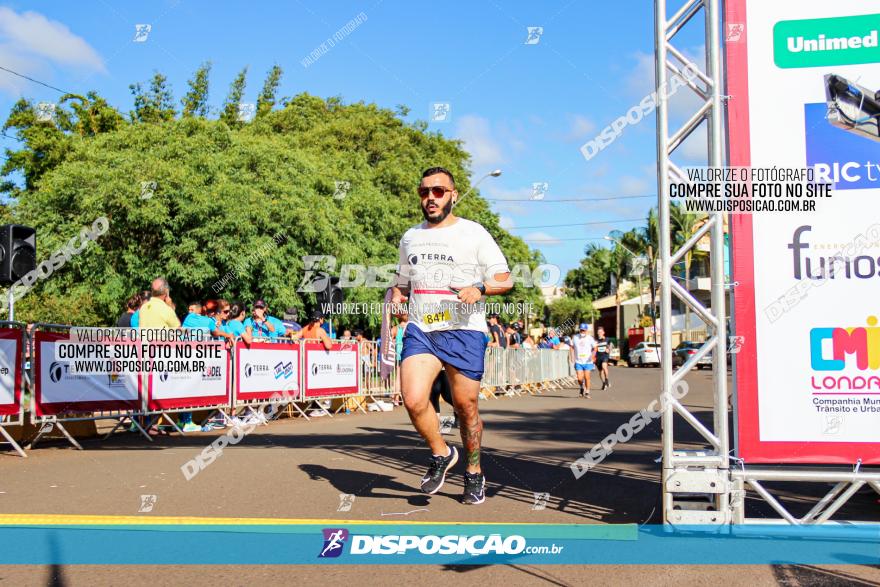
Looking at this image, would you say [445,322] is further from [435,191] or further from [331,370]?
[331,370]

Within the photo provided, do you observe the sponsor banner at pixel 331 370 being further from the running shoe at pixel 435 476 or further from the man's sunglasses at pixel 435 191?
the man's sunglasses at pixel 435 191

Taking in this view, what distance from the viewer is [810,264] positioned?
4.66m

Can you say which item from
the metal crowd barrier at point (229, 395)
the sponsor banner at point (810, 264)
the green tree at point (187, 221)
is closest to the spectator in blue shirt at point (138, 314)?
the metal crowd barrier at point (229, 395)

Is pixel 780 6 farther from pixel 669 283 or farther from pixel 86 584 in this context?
pixel 86 584

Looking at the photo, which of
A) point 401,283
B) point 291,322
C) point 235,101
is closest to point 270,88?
point 235,101

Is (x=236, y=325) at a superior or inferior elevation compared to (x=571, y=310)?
inferior

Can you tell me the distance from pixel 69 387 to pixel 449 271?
614 cm

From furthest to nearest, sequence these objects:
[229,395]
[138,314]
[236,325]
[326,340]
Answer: [326,340]
[236,325]
[229,395]
[138,314]

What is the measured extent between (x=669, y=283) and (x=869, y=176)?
1203mm

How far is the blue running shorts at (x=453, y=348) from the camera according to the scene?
5.77 metres

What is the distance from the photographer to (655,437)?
34.8 feet

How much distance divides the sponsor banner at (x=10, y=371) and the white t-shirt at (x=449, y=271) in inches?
214

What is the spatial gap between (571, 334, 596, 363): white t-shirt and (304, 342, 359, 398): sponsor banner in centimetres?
775

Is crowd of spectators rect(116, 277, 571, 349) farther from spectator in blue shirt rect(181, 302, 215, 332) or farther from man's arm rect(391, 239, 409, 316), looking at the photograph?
man's arm rect(391, 239, 409, 316)
